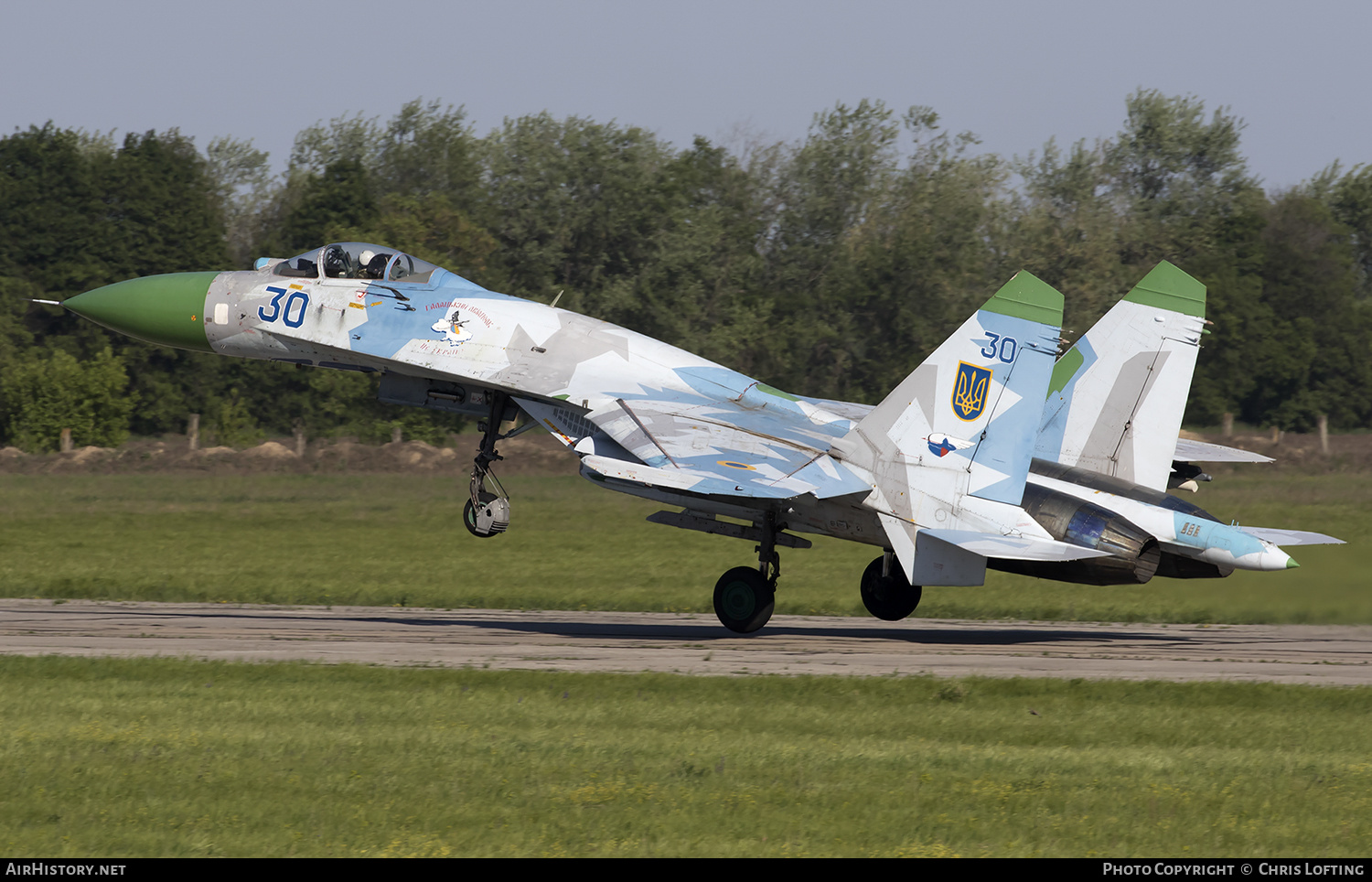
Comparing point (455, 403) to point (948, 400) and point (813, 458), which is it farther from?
point (948, 400)

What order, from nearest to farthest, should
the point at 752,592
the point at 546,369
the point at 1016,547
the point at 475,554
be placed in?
the point at 1016,547 < the point at 752,592 < the point at 546,369 < the point at 475,554

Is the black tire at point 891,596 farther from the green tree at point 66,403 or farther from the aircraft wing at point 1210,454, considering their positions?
the green tree at point 66,403

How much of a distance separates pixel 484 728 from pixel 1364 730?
7453 millimetres

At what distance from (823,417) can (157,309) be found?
31.1 ft

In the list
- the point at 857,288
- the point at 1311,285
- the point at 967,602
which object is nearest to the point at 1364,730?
the point at 967,602

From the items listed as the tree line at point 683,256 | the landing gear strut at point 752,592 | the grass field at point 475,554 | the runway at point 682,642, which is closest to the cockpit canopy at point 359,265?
the runway at point 682,642

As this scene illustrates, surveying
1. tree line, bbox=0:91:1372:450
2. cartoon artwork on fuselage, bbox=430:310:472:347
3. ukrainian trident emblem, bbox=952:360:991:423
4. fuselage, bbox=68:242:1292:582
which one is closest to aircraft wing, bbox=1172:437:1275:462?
fuselage, bbox=68:242:1292:582

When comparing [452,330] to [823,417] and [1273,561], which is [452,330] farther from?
[1273,561]

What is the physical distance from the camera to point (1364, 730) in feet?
39.3

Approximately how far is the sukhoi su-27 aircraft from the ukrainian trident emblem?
25 mm

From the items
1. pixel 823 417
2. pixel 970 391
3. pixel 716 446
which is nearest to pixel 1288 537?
pixel 970 391

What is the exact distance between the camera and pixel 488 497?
19.0 m
